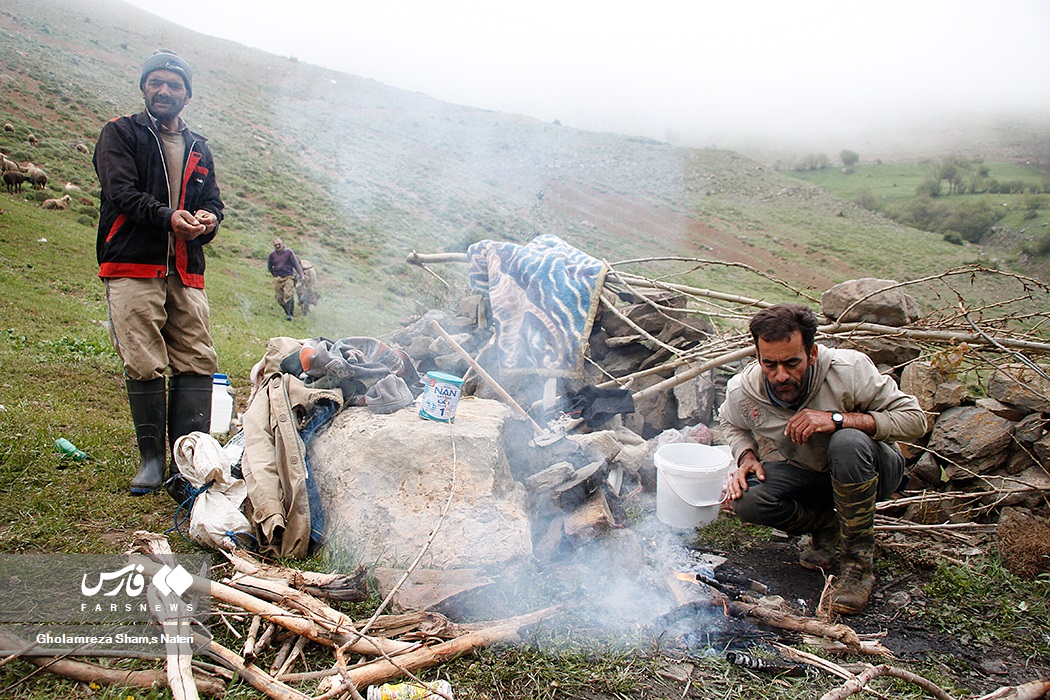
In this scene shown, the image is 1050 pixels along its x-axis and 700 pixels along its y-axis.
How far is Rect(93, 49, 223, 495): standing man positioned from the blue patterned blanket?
205 cm

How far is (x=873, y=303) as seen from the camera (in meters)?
3.84

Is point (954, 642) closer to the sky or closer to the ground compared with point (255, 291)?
closer to the sky

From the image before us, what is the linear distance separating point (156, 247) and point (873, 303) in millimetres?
4134

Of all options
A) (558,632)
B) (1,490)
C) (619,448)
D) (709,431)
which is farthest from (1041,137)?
(1,490)

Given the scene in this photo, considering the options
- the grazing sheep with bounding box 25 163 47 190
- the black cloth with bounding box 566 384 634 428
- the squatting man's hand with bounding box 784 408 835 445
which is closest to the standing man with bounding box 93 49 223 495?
the black cloth with bounding box 566 384 634 428

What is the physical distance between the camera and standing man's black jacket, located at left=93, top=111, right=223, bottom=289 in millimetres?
2797

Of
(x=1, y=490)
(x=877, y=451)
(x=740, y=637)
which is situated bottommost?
(x=1, y=490)

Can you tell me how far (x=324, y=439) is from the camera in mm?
2953

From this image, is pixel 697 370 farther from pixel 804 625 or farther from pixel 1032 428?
pixel 804 625

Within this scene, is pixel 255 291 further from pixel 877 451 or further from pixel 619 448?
pixel 877 451

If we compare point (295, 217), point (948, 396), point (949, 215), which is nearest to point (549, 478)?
point (948, 396)

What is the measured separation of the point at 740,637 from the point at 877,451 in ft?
3.42

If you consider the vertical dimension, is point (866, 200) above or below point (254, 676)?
above

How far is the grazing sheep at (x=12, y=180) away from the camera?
471 inches
